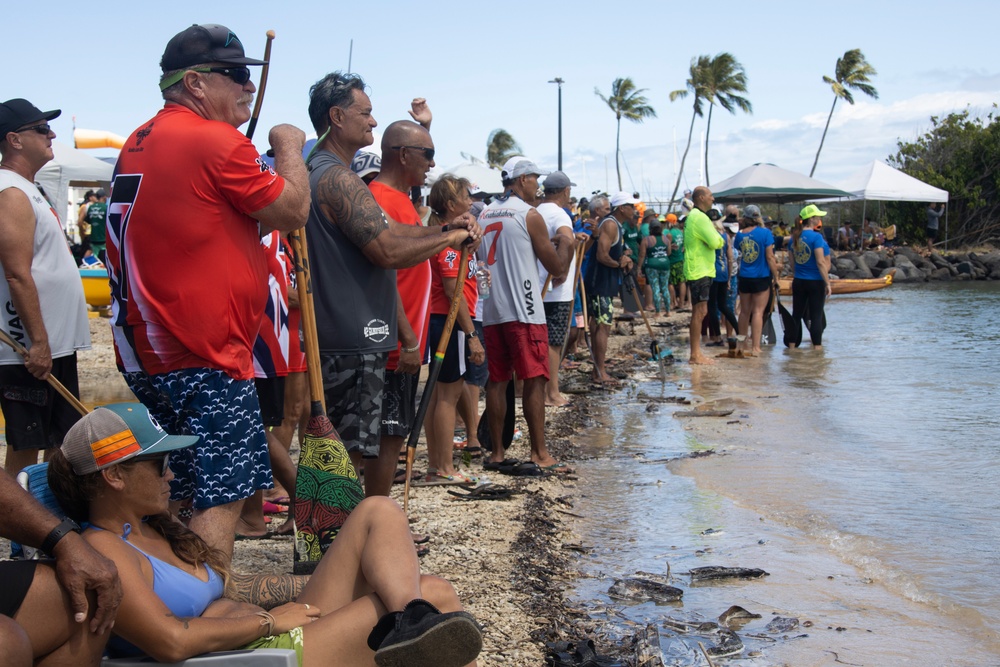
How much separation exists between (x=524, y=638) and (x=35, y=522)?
196 centimetres

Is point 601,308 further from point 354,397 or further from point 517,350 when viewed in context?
point 354,397

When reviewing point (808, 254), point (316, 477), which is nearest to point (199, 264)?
point (316, 477)

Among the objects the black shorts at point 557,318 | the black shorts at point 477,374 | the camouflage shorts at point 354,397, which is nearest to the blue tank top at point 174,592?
the camouflage shorts at point 354,397

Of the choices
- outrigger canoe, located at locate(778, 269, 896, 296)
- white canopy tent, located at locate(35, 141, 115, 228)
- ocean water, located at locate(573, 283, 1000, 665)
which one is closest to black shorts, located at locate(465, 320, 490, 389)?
ocean water, located at locate(573, 283, 1000, 665)

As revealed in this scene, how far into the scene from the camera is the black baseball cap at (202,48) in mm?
3260

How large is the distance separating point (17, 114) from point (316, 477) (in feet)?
6.98

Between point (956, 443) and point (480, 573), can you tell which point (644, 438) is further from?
point (480, 573)

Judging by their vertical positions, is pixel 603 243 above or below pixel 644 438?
above

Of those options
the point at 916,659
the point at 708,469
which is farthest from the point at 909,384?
the point at 916,659

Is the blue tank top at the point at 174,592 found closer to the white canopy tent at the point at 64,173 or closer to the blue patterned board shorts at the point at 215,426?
the blue patterned board shorts at the point at 215,426

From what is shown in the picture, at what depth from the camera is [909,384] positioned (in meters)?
11.6

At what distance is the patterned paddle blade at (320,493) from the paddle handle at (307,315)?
0.37 ft

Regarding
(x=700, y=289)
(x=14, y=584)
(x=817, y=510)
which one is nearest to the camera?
(x=14, y=584)

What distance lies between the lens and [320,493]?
3.71m
